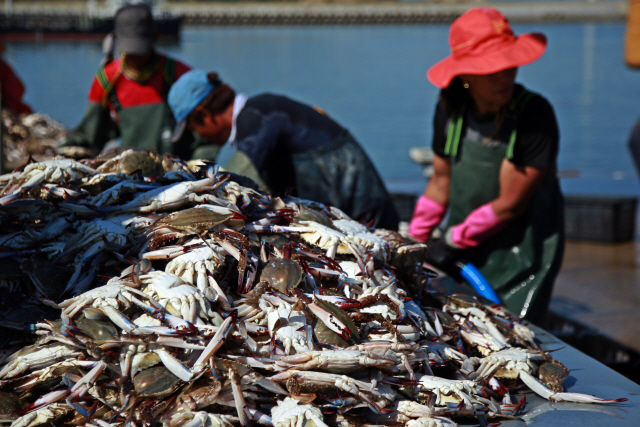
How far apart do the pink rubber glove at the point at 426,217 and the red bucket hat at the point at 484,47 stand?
804mm

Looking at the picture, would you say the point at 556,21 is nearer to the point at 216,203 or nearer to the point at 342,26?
the point at 342,26

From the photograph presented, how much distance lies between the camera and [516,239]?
3.24 m

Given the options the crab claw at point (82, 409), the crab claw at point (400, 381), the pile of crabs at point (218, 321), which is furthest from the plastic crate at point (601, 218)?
the crab claw at point (82, 409)

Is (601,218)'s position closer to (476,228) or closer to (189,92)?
(476,228)

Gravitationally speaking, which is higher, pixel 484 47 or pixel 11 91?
pixel 484 47

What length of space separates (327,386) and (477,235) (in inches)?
73.9

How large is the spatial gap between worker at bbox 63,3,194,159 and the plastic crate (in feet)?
14.6

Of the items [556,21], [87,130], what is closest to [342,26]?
[556,21]

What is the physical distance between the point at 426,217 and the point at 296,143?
35.8 inches

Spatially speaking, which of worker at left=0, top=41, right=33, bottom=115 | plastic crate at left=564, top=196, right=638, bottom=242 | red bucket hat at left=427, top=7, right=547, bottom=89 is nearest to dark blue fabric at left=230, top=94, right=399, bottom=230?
red bucket hat at left=427, top=7, right=547, bottom=89

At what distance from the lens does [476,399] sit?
169 centimetres

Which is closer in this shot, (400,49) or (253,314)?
(253,314)

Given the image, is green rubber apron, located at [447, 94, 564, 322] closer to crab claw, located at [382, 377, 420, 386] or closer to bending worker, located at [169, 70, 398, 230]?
bending worker, located at [169, 70, 398, 230]

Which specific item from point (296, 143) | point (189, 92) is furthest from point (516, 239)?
point (189, 92)
